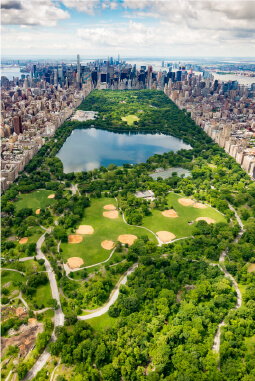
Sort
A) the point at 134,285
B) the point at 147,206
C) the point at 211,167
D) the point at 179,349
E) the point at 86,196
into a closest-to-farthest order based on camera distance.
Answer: the point at 179,349
the point at 134,285
the point at 147,206
the point at 86,196
the point at 211,167

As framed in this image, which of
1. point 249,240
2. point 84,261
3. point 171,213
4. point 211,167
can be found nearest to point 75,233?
point 84,261

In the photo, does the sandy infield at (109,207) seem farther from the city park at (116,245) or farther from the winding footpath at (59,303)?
the winding footpath at (59,303)

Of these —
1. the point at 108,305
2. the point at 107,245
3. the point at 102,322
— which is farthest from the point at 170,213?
the point at 102,322

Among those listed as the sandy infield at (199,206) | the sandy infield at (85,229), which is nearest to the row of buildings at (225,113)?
the sandy infield at (199,206)

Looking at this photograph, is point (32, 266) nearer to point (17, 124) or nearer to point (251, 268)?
point (251, 268)

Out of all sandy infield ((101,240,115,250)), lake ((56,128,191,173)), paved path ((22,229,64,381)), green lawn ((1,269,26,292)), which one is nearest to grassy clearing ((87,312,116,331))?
paved path ((22,229,64,381))

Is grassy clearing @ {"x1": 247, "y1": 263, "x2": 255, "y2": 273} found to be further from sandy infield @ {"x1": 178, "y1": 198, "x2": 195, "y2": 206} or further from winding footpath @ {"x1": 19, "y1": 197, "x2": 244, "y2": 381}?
sandy infield @ {"x1": 178, "y1": 198, "x2": 195, "y2": 206}

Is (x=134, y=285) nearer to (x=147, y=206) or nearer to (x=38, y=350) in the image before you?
(x=38, y=350)
